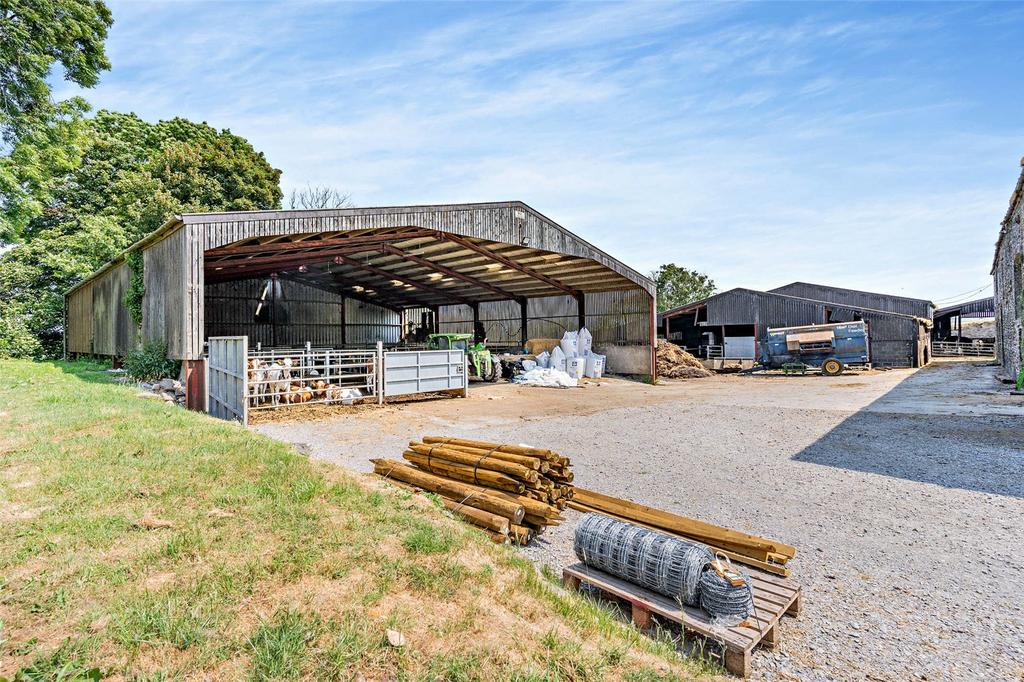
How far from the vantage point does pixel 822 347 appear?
25.8 meters

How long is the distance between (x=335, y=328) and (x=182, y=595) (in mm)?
28083

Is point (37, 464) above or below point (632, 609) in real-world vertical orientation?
above

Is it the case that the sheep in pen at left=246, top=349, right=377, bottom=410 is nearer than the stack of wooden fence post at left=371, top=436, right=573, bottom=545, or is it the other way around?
the stack of wooden fence post at left=371, top=436, right=573, bottom=545

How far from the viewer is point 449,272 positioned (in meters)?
23.2

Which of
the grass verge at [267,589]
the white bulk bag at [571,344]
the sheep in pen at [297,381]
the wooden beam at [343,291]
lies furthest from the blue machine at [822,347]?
the grass verge at [267,589]

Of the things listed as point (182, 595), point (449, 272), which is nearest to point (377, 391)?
point (449, 272)

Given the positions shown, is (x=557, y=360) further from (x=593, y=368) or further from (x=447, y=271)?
(x=447, y=271)

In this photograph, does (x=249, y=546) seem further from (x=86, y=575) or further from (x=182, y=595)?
(x=86, y=575)

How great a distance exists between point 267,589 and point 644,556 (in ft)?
8.23

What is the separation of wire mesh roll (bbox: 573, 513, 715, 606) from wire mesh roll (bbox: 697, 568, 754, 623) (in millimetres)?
118

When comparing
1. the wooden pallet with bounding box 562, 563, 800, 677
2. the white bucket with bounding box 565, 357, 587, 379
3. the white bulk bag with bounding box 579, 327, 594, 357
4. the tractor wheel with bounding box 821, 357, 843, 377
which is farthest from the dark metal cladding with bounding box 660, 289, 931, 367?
the wooden pallet with bounding box 562, 563, 800, 677

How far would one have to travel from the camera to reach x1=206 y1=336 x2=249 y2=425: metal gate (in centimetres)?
1116

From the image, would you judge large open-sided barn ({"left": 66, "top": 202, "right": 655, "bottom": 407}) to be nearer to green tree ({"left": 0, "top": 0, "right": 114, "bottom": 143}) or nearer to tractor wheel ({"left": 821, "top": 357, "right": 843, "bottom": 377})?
green tree ({"left": 0, "top": 0, "right": 114, "bottom": 143})

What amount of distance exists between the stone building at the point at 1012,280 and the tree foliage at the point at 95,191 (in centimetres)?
3357
